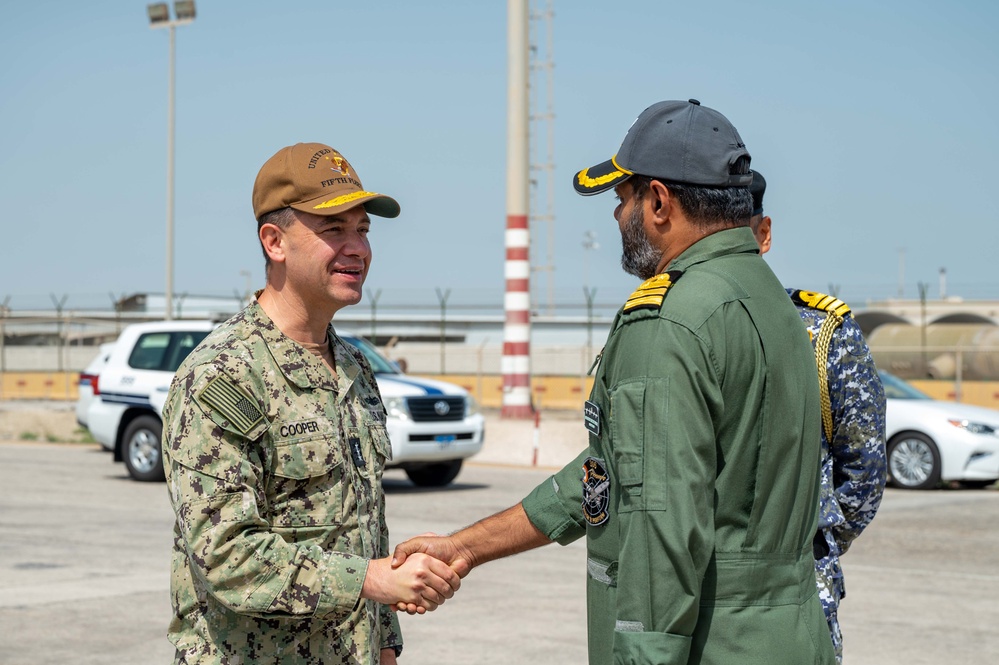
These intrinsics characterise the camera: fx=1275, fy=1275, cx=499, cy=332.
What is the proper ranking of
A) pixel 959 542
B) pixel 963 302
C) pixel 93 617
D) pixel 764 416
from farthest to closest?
pixel 963 302, pixel 959 542, pixel 93 617, pixel 764 416

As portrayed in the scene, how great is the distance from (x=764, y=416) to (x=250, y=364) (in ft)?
4.03

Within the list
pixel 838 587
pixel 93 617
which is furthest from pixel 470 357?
pixel 838 587

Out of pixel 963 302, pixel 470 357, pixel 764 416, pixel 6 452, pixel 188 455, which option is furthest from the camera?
pixel 963 302

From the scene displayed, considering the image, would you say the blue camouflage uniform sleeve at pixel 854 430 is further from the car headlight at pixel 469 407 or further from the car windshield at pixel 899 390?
the car windshield at pixel 899 390

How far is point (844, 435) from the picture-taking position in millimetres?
3814

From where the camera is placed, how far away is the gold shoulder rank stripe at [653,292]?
2.63m

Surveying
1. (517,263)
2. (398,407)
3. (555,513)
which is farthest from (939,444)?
(555,513)

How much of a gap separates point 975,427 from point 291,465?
14.1 meters

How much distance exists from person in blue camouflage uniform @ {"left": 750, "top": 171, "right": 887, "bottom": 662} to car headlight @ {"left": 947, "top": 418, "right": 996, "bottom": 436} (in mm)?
12500

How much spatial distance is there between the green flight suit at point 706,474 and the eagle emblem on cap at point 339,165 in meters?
1.00

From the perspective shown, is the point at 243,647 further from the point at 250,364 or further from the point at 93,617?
the point at 93,617

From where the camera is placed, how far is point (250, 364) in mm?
3061

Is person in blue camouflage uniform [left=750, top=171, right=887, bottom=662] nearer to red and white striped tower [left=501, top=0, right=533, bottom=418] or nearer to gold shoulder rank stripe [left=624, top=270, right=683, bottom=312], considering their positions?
gold shoulder rank stripe [left=624, top=270, right=683, bottom=312]

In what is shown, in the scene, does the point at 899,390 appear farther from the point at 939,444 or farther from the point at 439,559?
the point at 439,559
